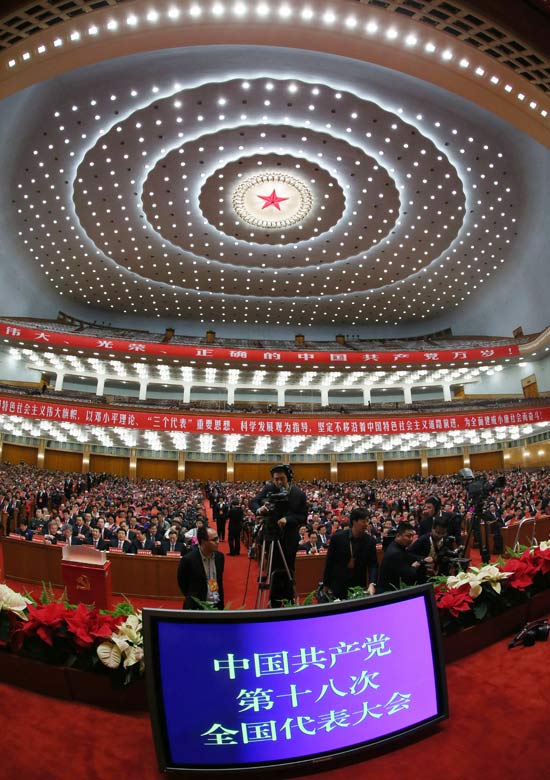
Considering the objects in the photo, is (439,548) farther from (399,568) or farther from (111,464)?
(111,464)

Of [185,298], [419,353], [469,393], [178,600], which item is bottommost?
[178,600]

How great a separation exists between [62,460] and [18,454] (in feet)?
7.73

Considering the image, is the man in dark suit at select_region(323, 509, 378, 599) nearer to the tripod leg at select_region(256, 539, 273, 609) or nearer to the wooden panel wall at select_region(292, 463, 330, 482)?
the tripod leg at select_region(256, 539, 273, 609)

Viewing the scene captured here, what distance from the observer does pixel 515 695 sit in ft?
5.91

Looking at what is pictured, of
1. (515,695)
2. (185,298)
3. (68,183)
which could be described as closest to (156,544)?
(515,695)

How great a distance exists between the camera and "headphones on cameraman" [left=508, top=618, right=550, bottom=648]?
2.26 metres

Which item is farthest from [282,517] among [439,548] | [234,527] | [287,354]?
[287,354]

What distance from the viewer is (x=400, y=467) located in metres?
28.0

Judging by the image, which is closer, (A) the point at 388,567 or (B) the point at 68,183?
(A) the point at 388,567

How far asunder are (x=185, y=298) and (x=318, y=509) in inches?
842

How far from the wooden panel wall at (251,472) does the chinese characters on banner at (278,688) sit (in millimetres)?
25494

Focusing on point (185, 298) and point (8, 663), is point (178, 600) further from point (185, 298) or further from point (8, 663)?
point (185, 298)

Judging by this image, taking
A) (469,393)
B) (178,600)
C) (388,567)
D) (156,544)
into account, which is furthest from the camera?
(469,393)

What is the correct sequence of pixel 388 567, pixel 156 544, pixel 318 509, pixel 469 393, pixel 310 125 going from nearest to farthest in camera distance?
1. pixel 388 567
2. pixel 156 544
3. pixel 318 509
4. pixel 310 125
5. pixel 469 393
